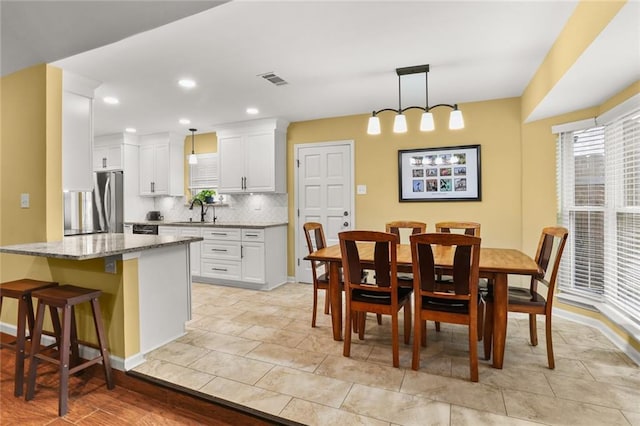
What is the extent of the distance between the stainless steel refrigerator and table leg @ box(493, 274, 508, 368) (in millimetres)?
5315

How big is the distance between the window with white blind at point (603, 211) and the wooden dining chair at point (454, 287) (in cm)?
147

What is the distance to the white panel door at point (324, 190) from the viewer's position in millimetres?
4609

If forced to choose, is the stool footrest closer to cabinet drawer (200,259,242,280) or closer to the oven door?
cabinet drawer (200,259,242,280)

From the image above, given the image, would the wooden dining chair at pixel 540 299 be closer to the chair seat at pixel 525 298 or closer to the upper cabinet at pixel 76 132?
the chair seat at pixel 525 298

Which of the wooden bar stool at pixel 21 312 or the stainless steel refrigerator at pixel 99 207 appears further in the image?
the stainless steel refrigerator at pixel 99 207

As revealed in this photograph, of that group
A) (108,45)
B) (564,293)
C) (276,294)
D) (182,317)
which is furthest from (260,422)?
(564,293)

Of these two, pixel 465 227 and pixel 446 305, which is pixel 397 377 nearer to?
pixel 446 305

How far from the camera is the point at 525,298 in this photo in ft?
8.05

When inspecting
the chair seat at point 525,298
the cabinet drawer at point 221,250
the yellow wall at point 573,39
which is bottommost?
the chair seat at point 525,298

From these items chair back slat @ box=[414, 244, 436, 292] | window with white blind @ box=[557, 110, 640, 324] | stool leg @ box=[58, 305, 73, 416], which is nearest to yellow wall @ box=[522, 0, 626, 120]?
window with white blind @ box=[557, 110, 640, 324]

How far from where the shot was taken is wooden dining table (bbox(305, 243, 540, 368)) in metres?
2.22

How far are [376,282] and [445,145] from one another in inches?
96.0

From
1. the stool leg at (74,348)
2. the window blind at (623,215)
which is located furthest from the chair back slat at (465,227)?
the stool leg at (74,348)

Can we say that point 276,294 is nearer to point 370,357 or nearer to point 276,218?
point 276,218
